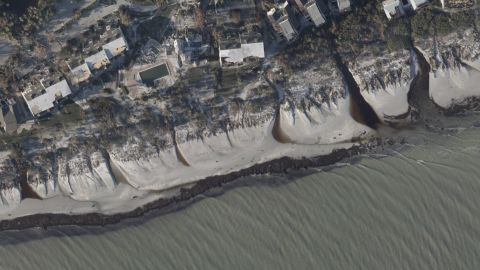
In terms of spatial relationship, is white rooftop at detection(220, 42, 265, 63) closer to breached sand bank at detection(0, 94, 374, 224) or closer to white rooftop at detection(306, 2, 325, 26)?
white rooftop at detection(306, 2, 325, 26)

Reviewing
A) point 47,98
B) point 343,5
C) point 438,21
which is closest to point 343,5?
point 343,5

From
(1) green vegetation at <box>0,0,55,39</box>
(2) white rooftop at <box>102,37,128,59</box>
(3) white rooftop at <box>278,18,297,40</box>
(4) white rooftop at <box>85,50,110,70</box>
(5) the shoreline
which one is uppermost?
(1) green vegetation at <box>0,0,55,39</box>

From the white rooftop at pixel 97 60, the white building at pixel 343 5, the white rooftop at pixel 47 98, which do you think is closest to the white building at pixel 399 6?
the white building at pixel 343 5

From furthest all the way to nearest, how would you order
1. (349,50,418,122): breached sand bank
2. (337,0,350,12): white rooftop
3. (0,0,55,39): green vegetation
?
(349,50,418,122): breached sand bank, (337,0,350,12): white rooftop, (0,0,55,39): green vegetation

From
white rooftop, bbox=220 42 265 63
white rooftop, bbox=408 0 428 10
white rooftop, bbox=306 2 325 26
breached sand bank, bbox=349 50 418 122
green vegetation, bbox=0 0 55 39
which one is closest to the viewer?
green vegetation, bbox=0 0 55 39

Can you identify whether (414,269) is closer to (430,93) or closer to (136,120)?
(430,93)

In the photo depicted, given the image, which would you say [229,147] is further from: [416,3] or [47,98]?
[416,3]

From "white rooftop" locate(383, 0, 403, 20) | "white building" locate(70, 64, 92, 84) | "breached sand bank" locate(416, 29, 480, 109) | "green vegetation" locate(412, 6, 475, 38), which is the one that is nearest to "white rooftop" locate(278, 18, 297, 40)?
"white rooftop" locate(383, 0, 403, 20)
